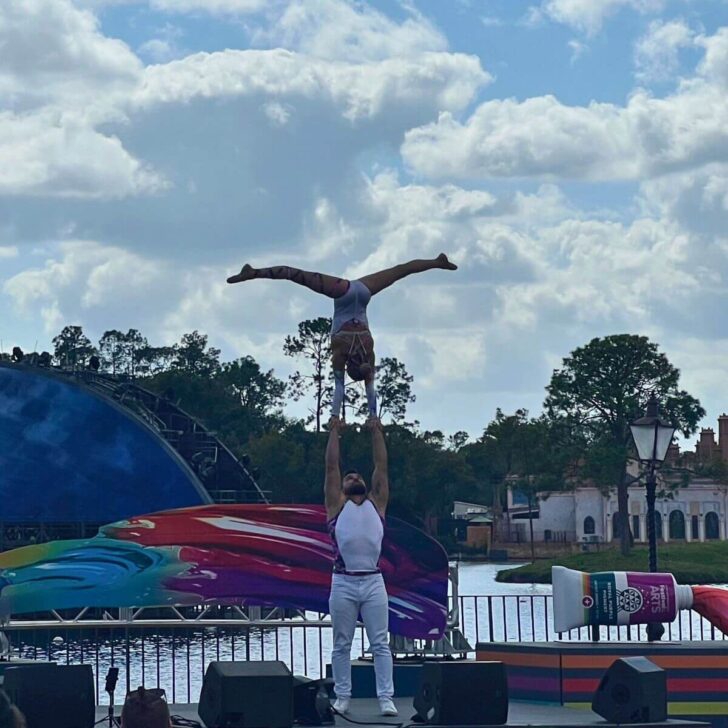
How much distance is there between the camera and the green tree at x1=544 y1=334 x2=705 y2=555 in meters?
78.2

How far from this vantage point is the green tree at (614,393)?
78250mm

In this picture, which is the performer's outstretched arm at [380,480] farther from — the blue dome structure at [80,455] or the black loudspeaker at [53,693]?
the blue dome structure at [80,455]

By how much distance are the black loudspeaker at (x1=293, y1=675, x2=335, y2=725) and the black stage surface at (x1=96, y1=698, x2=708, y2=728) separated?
0.15 meters

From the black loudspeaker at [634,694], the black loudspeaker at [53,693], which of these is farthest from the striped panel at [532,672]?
the black loudspeaker at [53,693]

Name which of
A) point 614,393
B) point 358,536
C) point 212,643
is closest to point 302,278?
point 358,536

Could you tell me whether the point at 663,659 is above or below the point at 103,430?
below

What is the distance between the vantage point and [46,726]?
13039 mm

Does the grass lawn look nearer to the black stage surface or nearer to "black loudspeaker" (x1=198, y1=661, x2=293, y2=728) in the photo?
the black stage surface

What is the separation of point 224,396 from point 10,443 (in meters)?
47.9

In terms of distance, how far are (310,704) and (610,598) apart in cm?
369

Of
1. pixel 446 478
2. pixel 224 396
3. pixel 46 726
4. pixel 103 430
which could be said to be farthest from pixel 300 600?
pixel 224 396

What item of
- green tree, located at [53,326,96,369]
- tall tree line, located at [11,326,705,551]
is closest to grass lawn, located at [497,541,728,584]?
tall tree line, located at [11,326,705,551]

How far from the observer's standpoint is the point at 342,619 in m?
14.3

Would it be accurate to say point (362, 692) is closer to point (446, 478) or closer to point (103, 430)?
point (103, 430)
